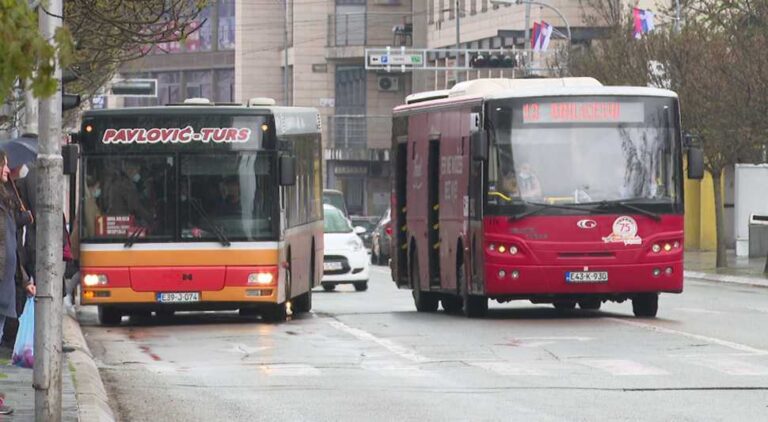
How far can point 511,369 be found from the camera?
17.6 meters

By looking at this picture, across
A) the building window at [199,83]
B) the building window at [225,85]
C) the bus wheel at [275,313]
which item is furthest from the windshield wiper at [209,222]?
the building window at [199,83]

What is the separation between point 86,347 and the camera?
20.7 meters

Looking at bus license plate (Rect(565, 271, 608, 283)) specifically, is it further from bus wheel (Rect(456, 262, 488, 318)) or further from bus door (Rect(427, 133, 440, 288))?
bus door (Rect(427, 133, 440, 288))

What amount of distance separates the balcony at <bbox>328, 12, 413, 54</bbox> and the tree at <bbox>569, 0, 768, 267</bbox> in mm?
41524

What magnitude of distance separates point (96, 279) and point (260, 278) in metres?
1.90

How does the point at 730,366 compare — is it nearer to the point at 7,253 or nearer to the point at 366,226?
the point at 7,253

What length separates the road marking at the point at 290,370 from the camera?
17531mm

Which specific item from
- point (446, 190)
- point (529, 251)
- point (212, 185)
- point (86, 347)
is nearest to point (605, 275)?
point (529, 251)

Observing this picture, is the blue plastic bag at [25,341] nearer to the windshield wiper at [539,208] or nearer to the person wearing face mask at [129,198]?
the person wearing face mask at [129,198]

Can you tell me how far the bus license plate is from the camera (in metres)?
24.3

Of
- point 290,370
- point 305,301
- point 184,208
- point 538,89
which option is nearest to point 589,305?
point 305,301

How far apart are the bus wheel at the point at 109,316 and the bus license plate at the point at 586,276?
564 cm

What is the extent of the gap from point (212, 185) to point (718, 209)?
2212 centimetres

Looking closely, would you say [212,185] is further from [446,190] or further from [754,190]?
[754,190]
